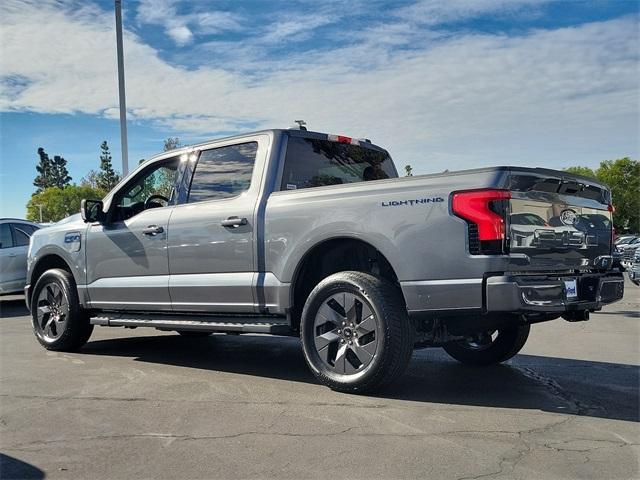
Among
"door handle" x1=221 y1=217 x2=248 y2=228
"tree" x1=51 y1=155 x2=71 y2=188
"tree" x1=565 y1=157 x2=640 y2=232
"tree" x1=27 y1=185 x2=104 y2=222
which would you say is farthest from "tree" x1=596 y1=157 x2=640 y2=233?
"tree" x1=51 y1=155 x2=71 y2=188

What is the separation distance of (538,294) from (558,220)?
2.25 feet

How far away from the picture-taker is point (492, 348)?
230 inches

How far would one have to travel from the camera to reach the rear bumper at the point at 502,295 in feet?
13.2

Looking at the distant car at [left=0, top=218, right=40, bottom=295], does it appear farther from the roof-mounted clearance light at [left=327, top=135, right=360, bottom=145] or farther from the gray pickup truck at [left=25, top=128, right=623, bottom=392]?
the roof-mounted clearance light at [left=327, top=135, right=360, bottom=145]

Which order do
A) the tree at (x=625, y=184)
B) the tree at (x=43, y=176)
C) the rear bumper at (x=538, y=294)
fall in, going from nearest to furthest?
the rear bumper at (x=538, y=294), the tree at (x=625, y=184), the tree at (x=43, y=176)

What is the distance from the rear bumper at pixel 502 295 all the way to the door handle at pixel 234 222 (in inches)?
62.1

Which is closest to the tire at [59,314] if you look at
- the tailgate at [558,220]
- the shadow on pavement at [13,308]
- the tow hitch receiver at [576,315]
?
the shadow on pavement at [13,308]

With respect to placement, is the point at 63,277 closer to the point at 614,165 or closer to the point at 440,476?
the point at 440,476

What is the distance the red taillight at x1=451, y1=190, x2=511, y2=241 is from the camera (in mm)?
4051

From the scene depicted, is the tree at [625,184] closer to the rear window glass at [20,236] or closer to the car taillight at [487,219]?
the rear window glass at [20,236]

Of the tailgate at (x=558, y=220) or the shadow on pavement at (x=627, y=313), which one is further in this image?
the shadow on pavement at (x=627, y=313)

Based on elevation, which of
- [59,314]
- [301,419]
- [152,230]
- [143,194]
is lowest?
[301,419]

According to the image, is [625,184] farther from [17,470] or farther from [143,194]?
[17,470]

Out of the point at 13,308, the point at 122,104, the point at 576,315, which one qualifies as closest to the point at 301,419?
the point at 576,315
